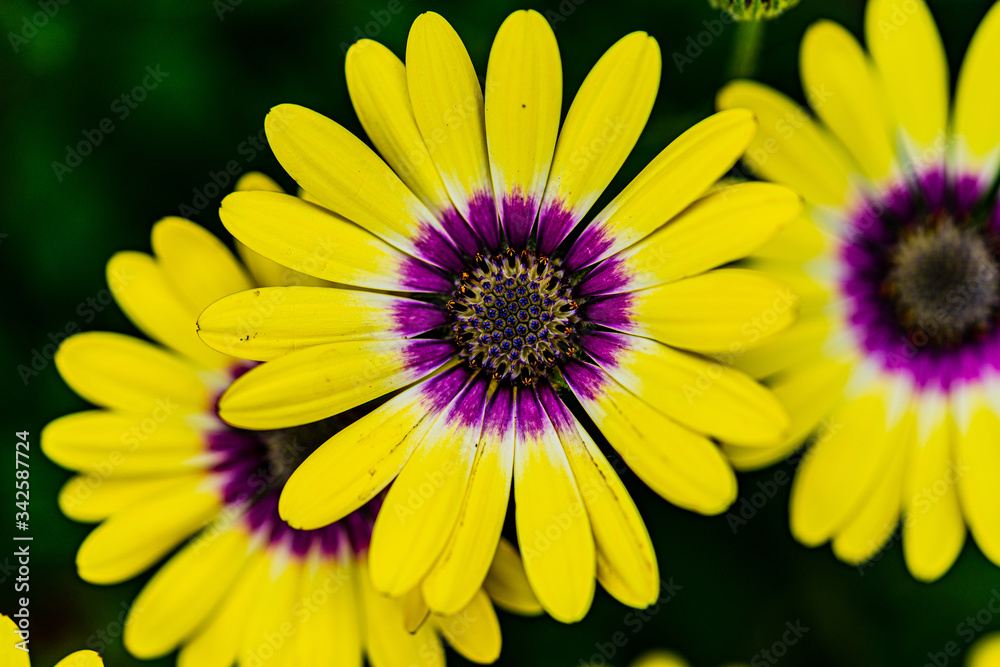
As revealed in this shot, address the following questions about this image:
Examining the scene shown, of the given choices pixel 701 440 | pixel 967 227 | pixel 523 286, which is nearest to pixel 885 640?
pixel 967 227

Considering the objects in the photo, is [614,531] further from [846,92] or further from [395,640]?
[846,92]

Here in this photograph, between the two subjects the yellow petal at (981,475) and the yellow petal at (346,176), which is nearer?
the yellow petal at (346,176)

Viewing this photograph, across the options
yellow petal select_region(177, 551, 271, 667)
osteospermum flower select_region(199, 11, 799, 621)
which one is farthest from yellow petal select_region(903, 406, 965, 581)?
yellow petal select_region(177, 551, 271, 667)

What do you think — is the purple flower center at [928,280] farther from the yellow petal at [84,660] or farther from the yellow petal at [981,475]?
the yellow petal at [84,660]

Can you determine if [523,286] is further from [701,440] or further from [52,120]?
[52,120]

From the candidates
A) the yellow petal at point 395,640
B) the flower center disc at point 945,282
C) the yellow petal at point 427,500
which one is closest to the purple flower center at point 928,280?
the flower center disc at point 945,282

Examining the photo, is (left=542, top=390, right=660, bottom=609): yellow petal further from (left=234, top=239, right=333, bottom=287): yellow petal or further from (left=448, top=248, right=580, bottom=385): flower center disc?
(left=234, top=239, right=333, bottom=287): yellow petal
